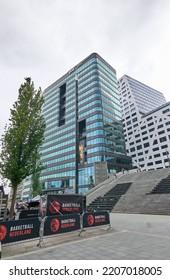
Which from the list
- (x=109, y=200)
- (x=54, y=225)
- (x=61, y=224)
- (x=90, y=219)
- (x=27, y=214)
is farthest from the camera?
(x=109, y=200)

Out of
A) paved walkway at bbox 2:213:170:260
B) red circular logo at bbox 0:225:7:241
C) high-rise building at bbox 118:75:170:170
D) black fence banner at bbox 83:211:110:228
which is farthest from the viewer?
high-rise building at bbox 118:75:170:170

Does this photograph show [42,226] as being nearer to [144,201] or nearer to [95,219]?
[95,219]

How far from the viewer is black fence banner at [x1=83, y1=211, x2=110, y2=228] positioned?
9.95 meters

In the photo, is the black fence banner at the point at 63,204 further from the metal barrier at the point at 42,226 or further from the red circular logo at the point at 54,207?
the metal barrier at the point at 42,226

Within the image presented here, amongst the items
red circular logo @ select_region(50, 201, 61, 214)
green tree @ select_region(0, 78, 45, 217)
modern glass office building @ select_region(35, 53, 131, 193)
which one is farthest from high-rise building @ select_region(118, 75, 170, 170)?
red circular logo @ select_region(50, 201, 61, 214)

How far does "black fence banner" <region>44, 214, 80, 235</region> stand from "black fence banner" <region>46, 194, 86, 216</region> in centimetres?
103

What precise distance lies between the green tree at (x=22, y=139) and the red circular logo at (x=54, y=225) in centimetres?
572

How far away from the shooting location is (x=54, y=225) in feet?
27.7

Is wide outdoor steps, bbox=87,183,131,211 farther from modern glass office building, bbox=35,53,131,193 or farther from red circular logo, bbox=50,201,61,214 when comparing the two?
modern glass office building, bbox=35,53,131,193

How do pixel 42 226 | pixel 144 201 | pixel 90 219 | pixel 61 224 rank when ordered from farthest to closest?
pixel 144 201 → pixel 90 219 → pixel 61 224 → pixel 42 226

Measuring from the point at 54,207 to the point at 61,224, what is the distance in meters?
1.30

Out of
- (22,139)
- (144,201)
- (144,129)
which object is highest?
(144,129)

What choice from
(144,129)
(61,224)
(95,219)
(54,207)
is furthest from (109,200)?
(144,129)
